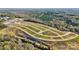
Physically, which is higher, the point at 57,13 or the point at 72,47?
the point at 57,13

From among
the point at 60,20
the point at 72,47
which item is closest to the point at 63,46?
the point at 72,47

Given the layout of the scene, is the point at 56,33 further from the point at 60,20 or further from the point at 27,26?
the point at 27,26

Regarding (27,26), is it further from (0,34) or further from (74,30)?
(74,30)

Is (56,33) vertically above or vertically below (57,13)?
below

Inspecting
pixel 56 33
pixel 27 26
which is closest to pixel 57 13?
pixel 56 33
